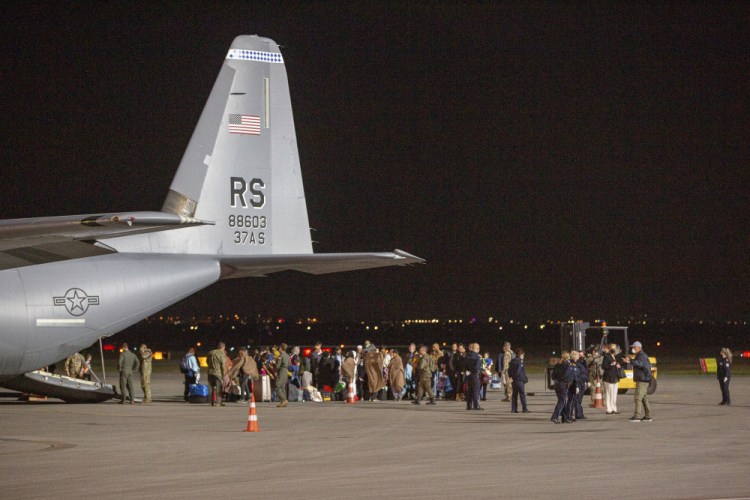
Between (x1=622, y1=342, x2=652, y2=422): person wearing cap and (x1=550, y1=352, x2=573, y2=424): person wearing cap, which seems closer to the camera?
(x1=550, y1=352, x2=573, y2=424): person wearing cap

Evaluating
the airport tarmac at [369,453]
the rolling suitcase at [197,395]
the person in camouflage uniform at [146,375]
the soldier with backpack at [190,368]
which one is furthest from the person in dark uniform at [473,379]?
the person in camouflage uniform at [146,375]

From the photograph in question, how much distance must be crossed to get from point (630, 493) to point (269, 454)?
5114 mm

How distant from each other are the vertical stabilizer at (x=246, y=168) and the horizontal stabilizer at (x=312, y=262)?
89cm

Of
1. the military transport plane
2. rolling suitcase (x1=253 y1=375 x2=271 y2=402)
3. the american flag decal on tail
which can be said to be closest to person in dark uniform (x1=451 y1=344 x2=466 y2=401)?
rolling suitcase (x1=253 y1=375 x2=271 y2=402)

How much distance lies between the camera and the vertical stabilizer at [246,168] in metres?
21.0

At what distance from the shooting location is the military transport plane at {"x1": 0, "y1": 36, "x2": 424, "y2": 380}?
1822 cm

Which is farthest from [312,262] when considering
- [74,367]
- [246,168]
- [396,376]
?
[74,367]

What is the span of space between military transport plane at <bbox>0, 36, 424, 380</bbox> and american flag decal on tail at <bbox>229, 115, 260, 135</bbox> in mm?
21

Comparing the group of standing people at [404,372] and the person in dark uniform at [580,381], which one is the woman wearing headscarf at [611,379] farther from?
the person in dark uniform at [580,381]

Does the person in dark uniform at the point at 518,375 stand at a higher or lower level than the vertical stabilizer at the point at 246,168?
lower

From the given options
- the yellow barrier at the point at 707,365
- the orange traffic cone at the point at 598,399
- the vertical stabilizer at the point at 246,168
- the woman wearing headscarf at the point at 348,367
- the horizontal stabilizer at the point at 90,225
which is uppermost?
the vertical stabilizer at the point at 246,168

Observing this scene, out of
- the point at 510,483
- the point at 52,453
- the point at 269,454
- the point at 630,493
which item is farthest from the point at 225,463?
the point at 630,493

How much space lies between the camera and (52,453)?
13.5 m

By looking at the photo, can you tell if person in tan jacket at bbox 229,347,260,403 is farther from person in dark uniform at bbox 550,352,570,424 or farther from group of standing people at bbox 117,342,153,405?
person in dark uniform at bbox 550,352,570,424
